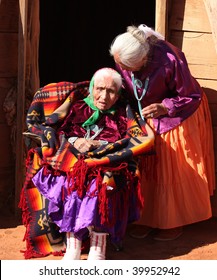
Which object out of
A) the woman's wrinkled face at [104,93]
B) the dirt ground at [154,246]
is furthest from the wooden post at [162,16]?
the dirt ground at [154,246]

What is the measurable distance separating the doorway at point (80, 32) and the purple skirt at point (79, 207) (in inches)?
122

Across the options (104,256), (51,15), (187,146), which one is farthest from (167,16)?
(51,15)

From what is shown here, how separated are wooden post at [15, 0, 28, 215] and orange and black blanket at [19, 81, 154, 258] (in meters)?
0.57

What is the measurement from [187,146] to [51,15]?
11.0ft

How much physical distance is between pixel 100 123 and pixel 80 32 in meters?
3.40

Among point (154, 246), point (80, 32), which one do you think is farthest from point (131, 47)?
point (80, 32)

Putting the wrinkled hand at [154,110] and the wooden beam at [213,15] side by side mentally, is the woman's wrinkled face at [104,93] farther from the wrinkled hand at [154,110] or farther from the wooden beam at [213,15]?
the wooden beam at [213,15]

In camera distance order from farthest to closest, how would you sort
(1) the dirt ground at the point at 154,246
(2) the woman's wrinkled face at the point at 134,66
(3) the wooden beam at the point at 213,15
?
1. (3) the wooden beam at the point at 213,15
2. (1) the dirt ground at the point at 154,246
3. (2) the woman's wrinkled face at the point at 134,66

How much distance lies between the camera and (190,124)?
17.2 ft

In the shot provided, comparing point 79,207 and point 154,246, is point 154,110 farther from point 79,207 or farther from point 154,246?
point 154,246

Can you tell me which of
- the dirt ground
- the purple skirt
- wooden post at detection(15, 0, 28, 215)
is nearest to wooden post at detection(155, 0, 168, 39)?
wooden post at detection(15, 0, 28, 215)

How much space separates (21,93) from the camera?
225 inches

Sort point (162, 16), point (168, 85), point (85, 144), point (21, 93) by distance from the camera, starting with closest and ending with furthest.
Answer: point (85, 144)
point (168, 85)
point (162, 16)
point (21, 93)

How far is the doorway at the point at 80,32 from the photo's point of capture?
787 centimetres
